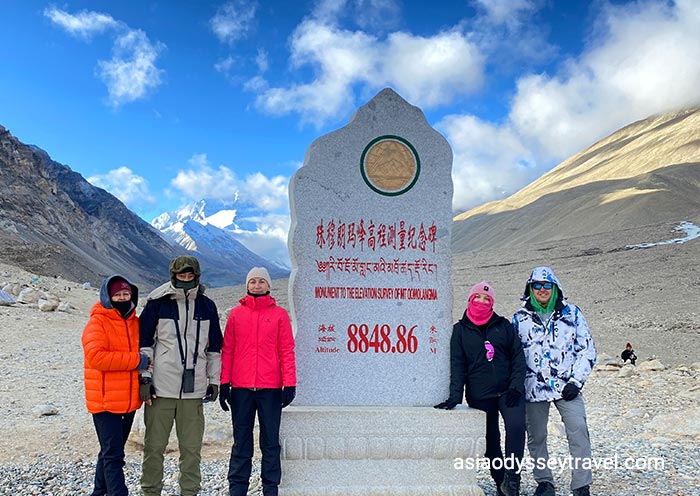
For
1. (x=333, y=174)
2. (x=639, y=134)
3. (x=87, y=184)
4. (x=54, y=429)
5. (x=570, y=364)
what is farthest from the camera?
(x=87, y=184)

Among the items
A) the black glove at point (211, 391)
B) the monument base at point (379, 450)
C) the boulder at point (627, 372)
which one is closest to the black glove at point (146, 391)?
the black glove at point (211, 391)

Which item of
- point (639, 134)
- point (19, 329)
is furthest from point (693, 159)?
point (19, 329)

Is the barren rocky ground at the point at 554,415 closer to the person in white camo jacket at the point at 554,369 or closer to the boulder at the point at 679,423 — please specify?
the boulder at the point at 679,423

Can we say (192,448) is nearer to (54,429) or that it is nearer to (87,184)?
(54,429)

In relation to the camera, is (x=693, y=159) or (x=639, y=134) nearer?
(x=693, y=159)

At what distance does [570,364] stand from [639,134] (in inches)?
5089

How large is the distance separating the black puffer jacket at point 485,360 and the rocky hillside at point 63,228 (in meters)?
44.2

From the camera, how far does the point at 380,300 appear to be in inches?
233

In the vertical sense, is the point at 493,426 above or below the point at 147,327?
below

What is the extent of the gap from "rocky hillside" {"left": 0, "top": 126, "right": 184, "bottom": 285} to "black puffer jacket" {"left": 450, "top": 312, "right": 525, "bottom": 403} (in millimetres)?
44185

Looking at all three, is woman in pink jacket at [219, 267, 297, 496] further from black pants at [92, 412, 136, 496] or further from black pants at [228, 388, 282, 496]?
black pants at [92, 412, 136, 496]

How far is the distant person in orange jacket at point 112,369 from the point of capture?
4.65m

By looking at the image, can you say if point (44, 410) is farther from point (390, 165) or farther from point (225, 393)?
point (390, 165)

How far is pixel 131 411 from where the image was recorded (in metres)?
Result: 4.87
